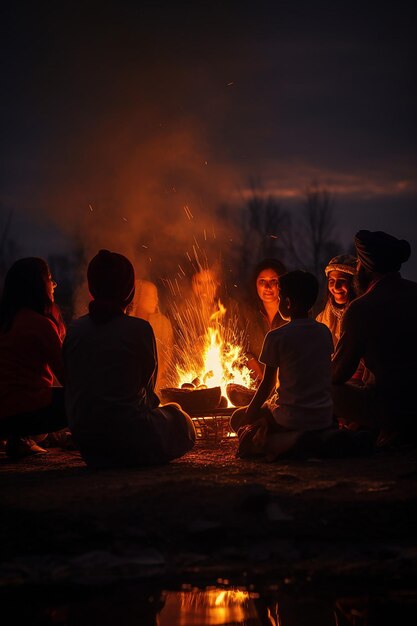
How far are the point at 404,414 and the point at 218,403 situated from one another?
191cm

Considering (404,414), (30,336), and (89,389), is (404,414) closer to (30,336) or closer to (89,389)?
(89,389)

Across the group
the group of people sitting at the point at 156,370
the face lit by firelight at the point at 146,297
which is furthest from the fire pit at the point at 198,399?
the face lit by firelight at the point at 146,297

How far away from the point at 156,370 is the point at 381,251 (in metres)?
2.22

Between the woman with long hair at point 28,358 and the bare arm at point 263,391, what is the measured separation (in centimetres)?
167

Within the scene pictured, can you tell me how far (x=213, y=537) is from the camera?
455cm

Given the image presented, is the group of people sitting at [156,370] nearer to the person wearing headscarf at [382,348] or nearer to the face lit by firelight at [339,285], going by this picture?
the person wearing headscarf at [382,348]

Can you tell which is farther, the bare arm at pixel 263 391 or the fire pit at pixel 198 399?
the fire pit at pixel 198 399

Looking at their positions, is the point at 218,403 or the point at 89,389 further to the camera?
the point at 218,403

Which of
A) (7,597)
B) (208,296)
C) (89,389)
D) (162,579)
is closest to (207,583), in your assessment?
(162,579)

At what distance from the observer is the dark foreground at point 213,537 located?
3949mm

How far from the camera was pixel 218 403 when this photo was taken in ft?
27.4

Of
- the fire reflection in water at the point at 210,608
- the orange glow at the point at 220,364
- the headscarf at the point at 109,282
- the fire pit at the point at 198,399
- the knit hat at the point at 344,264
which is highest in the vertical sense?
the knit hat at the point at 344,264

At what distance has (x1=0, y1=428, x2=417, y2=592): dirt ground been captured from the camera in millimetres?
4125

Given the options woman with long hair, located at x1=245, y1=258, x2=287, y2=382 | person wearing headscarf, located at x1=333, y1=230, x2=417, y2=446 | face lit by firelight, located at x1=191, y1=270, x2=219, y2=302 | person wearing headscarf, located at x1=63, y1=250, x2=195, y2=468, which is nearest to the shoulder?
person wearing headscarf, located at x1=63, y1=250, x2=195, y2=468
